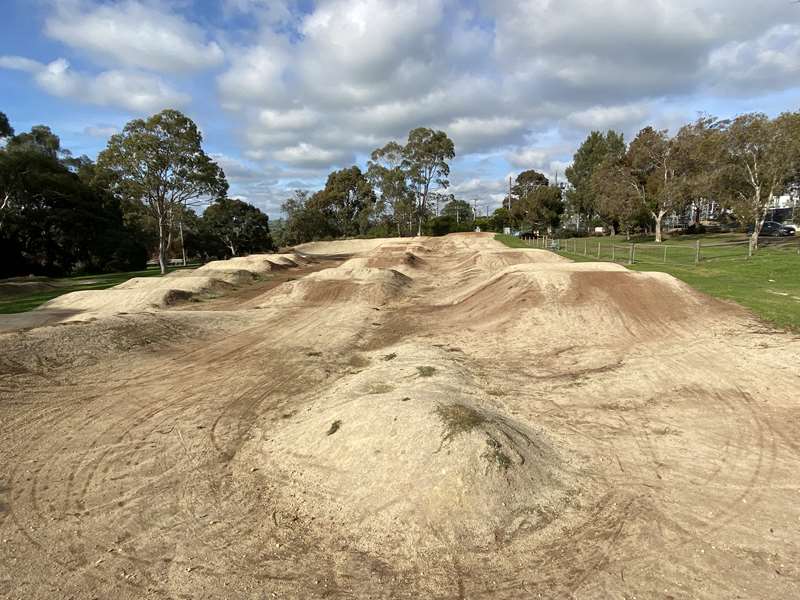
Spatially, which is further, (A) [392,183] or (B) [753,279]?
(A) [392,183]

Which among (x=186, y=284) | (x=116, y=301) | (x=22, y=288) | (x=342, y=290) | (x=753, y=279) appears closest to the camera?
(x=753, y=279)

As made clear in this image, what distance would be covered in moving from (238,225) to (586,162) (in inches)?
2269

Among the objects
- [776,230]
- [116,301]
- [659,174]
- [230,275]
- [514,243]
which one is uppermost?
[659,174]

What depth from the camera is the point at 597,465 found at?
600 cm

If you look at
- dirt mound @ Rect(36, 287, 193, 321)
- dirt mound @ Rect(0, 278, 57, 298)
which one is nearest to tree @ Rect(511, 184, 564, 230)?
dirt mound @ Rect(36, 287, 193, 321)

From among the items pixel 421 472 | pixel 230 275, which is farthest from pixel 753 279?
pixel 230 275

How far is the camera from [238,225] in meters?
56.7

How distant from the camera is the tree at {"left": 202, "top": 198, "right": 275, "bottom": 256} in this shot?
182 feet

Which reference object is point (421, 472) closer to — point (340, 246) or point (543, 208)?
point (340, 246)

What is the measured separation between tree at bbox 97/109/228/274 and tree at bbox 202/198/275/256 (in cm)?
1962

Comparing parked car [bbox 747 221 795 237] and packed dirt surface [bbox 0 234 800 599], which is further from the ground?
parked car [bbox 747 221 795 237]

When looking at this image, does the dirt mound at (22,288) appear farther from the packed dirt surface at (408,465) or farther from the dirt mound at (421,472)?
the dirt mound at (421,472)

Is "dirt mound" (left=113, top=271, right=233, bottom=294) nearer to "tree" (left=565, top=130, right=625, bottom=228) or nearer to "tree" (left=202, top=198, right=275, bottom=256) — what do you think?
"tree" (left=202, top=198, right=275, bottom=256)

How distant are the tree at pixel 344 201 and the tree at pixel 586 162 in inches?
1443
